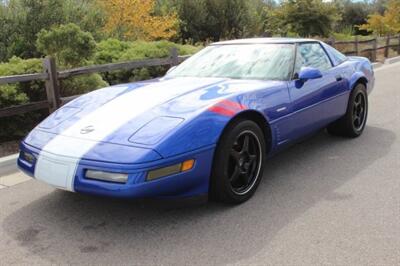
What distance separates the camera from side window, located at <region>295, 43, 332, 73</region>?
4773mm

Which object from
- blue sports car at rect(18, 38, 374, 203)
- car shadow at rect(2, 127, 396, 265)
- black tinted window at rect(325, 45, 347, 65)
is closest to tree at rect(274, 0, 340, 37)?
black tinted window at rect(325, 45, 347, 65)

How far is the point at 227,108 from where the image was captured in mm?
3686

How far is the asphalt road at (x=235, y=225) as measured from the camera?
3.04 metres

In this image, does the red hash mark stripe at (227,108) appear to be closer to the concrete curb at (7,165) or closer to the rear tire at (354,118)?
the rear tire at (354,118)

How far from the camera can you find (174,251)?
3105 millimetres

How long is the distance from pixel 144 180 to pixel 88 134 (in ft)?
2.16

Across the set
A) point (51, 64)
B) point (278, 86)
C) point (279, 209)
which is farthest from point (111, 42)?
point (279, 209)

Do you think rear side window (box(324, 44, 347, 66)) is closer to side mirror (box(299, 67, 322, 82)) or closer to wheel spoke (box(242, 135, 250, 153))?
side mirror (box(299, 67, 322, 82))

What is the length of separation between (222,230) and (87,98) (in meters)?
1.84

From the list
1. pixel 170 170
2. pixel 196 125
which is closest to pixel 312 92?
pixel 196 125

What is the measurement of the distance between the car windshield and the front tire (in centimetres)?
76

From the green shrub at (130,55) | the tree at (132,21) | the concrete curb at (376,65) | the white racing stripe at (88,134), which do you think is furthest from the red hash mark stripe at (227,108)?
the tree at (132,21)

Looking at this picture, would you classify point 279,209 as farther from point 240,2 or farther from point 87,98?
point 240,2

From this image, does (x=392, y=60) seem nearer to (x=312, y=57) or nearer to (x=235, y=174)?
(x=312, y=57)
